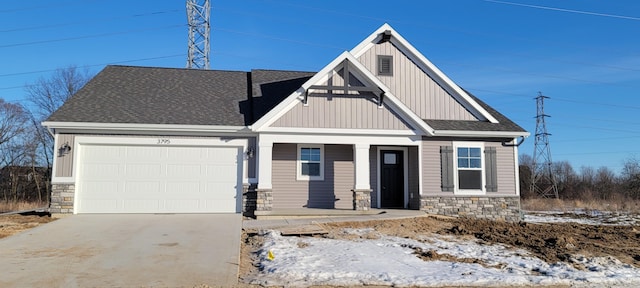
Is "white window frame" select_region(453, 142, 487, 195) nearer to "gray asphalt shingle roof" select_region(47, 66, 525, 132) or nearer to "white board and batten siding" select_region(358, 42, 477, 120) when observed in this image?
"gray asphalt shingle roof" select_region(47, 66, 525, 132)

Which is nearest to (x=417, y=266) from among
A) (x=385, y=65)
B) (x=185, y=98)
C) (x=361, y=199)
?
(x=361, y=199)

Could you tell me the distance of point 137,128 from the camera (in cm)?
1250

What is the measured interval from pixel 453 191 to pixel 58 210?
38.0ft

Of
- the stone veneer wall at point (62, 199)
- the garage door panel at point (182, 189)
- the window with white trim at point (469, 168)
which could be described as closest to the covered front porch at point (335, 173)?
the window with white trim at point (469, 168)

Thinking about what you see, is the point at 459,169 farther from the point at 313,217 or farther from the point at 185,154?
the point at 185,154

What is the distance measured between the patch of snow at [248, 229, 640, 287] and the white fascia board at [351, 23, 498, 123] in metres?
6.85

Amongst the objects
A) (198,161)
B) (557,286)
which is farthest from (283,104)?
(557,286)

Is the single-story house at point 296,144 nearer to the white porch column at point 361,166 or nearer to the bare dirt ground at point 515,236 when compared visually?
the white porch column at point 361,166

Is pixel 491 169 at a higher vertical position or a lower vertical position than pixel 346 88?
lower

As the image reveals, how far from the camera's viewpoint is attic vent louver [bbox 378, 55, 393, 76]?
14766 millimetres

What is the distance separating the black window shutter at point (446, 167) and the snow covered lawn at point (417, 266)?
486cm

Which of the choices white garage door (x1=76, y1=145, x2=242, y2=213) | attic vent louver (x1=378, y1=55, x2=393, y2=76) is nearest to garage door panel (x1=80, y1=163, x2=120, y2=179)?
white garage door (x1=76, y1=145, x2=242, y2=213)

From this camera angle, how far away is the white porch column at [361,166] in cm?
1307

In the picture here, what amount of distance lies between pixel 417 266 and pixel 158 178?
8.55 m
